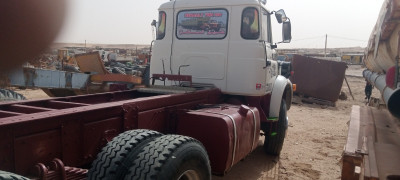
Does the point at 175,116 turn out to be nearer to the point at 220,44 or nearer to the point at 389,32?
the point at 220,44

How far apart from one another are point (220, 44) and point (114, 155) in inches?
118

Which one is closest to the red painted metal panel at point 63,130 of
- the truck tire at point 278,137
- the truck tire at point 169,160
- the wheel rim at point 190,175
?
the truck tire at point 169,160

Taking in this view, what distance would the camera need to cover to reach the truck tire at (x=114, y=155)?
215cm

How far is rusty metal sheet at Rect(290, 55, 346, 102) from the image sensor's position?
525 inches

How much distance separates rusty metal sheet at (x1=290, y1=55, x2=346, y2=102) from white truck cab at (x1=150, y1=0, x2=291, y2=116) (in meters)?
8.86

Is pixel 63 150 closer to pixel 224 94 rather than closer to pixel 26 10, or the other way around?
pixel 26 10

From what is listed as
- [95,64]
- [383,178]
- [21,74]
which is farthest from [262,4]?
[95,64]

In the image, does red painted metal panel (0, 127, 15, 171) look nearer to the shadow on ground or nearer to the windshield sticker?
the shadow on ground

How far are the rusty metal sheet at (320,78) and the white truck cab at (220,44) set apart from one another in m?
8.86

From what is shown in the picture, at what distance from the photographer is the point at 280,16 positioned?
5.40 meters

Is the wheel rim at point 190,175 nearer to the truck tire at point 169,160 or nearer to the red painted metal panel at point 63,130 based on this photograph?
the truck tire at point 169,160

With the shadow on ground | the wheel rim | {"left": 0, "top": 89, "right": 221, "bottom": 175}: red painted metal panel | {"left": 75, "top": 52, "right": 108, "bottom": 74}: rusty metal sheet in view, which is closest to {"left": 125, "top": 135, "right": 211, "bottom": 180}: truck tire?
the wheel rim

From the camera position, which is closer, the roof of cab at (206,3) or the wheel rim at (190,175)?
the wheel rim at (190,175)

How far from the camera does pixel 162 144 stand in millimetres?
2336
